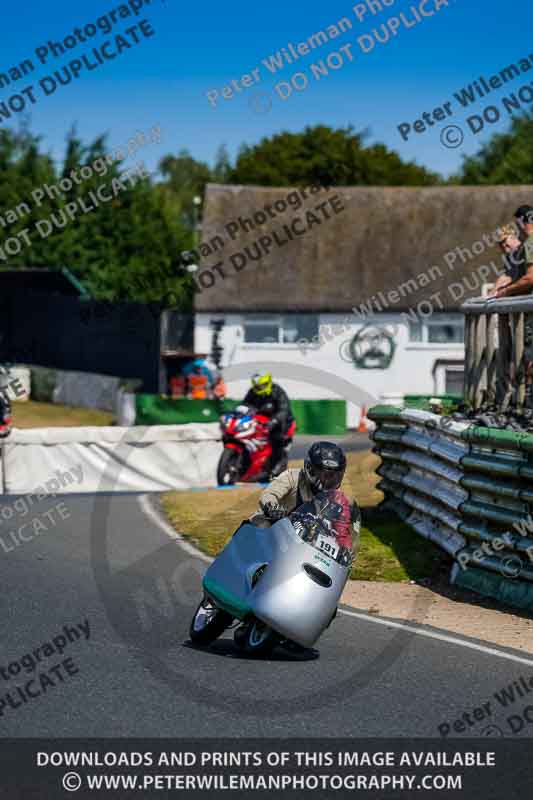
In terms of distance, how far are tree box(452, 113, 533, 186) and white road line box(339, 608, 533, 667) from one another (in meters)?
60.4

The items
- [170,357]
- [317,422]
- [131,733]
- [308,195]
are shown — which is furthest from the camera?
[308,195]

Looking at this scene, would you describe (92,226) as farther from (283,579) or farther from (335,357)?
(283,579)

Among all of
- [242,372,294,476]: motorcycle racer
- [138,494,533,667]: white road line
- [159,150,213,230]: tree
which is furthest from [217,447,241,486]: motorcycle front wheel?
[159,150,213,230]: tree

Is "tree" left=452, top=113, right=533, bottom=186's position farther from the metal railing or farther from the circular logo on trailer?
the metal railing

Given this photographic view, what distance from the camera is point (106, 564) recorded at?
1407cm

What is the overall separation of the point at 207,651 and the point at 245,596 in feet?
2.13

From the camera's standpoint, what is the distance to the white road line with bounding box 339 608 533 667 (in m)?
9.63

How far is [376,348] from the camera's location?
148ft

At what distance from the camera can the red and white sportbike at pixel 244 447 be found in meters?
21.0

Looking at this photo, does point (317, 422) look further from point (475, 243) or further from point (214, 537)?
point (214, 537)

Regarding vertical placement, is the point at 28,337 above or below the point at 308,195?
below

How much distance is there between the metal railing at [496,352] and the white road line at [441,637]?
2.93 metres

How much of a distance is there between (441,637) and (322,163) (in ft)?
211
